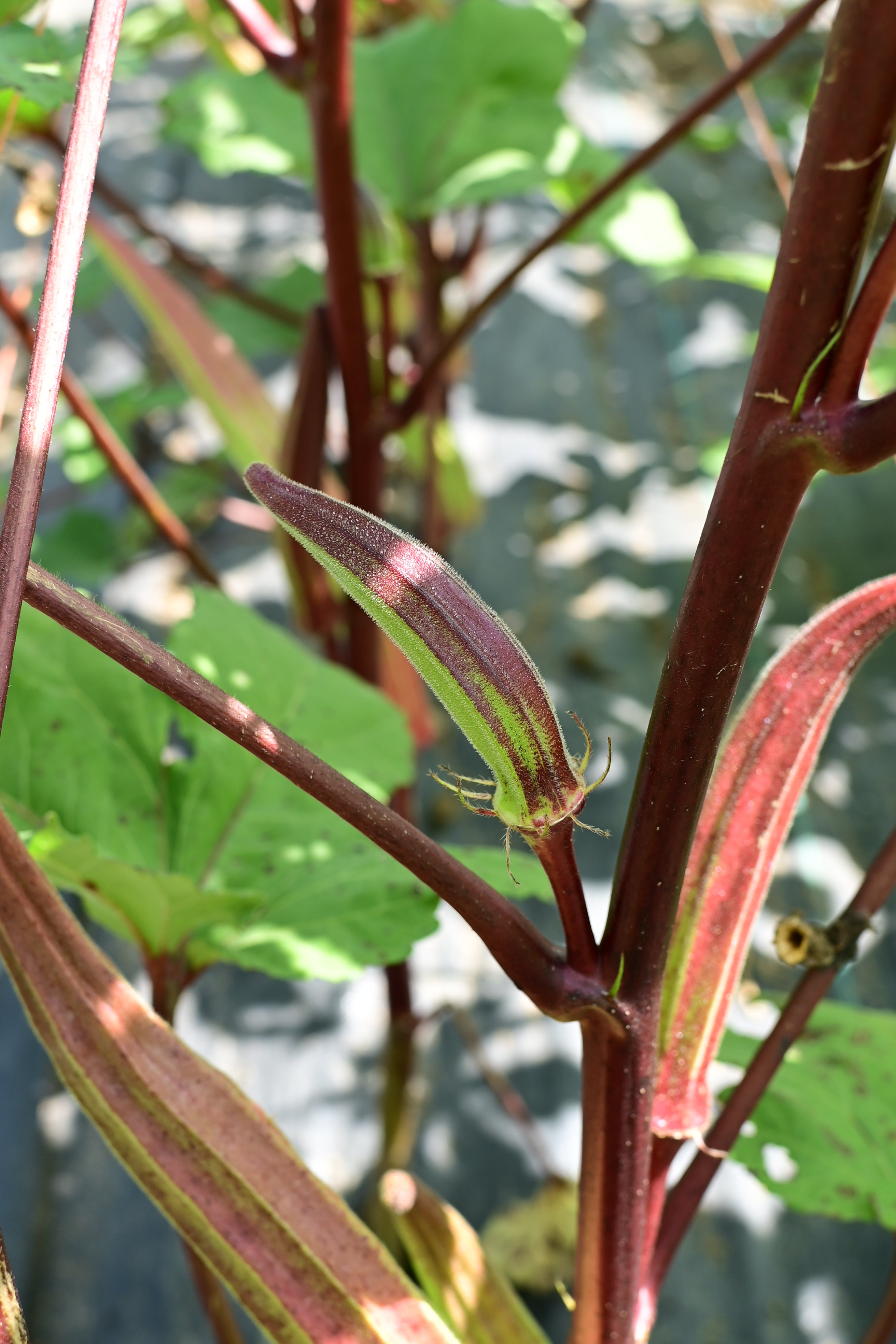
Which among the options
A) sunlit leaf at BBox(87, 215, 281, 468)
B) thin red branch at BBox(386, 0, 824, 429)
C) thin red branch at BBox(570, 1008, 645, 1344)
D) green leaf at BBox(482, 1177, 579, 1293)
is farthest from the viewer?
sunlit leaf at BBox(87, 215, 281, 468)

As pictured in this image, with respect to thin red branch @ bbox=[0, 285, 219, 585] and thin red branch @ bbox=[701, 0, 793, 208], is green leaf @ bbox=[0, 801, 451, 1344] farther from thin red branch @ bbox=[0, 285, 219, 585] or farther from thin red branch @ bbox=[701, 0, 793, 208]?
thin red branch @ bbox=[701, 0, 793, 208]

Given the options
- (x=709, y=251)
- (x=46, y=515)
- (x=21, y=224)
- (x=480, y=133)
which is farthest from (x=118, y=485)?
(x=709, y=251)

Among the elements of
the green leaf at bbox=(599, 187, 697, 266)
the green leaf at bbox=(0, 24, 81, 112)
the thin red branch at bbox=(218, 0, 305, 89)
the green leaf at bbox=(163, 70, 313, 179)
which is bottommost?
the green leaf at bbox=(0, 24, 81, 112)

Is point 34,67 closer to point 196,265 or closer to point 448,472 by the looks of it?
point 196,265

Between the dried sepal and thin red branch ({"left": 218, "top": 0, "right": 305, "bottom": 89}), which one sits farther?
thin red branch ({"left": 218, "top": 0, "right": 305, "bottom": 89})

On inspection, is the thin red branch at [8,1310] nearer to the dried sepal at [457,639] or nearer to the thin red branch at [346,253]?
the dried sepal at [457,639]

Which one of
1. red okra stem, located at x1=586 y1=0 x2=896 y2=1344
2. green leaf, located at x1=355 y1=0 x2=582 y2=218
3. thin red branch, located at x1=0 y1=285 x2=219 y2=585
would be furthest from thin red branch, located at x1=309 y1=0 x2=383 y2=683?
red okra stem, located at x1=586 y1=0 x2=896 y2=1344

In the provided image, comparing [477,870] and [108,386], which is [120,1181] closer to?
[477,870]

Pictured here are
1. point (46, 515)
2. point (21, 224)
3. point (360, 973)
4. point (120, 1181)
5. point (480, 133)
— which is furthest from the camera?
point (46, 515)
